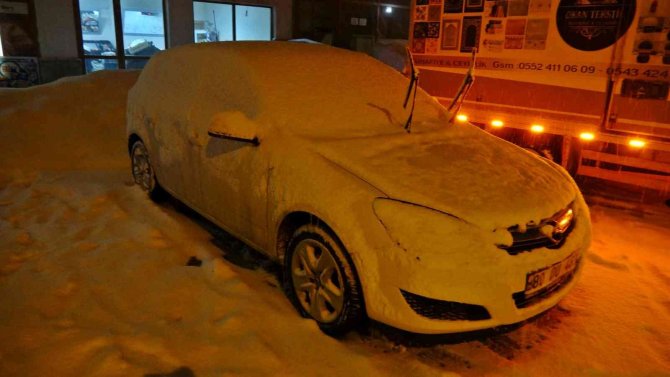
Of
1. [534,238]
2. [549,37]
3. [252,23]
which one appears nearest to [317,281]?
[534,238]

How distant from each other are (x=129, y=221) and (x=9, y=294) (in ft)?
4.33

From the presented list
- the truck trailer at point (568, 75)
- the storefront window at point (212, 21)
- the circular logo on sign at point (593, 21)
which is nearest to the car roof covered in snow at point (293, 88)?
the truck trailer at point (568, 75)

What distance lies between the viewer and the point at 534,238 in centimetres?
281

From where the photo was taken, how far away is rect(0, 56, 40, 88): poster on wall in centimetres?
1206

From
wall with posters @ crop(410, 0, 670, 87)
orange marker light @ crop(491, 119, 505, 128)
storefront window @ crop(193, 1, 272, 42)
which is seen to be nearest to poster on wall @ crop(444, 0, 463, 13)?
wall with posters @ crop(410, 0, 670, 87)

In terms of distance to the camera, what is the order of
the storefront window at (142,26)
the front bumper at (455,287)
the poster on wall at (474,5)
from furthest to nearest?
the storefront window at (142,26), the poster on wall at (474,5), the front bumper at (455,287)

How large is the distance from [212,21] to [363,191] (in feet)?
47.4

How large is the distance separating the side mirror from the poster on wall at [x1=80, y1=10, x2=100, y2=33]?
12.2m

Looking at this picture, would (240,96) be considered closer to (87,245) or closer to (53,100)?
(87,245)

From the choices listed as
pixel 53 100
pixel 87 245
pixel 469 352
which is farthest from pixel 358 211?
pixel 53 100

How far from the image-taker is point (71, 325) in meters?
2.96

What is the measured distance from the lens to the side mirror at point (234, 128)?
10.9 ft

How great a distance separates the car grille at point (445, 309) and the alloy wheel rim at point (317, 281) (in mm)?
429

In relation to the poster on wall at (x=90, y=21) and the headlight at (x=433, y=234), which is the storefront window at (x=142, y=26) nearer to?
the poster on wall at (x=90, y=21)
